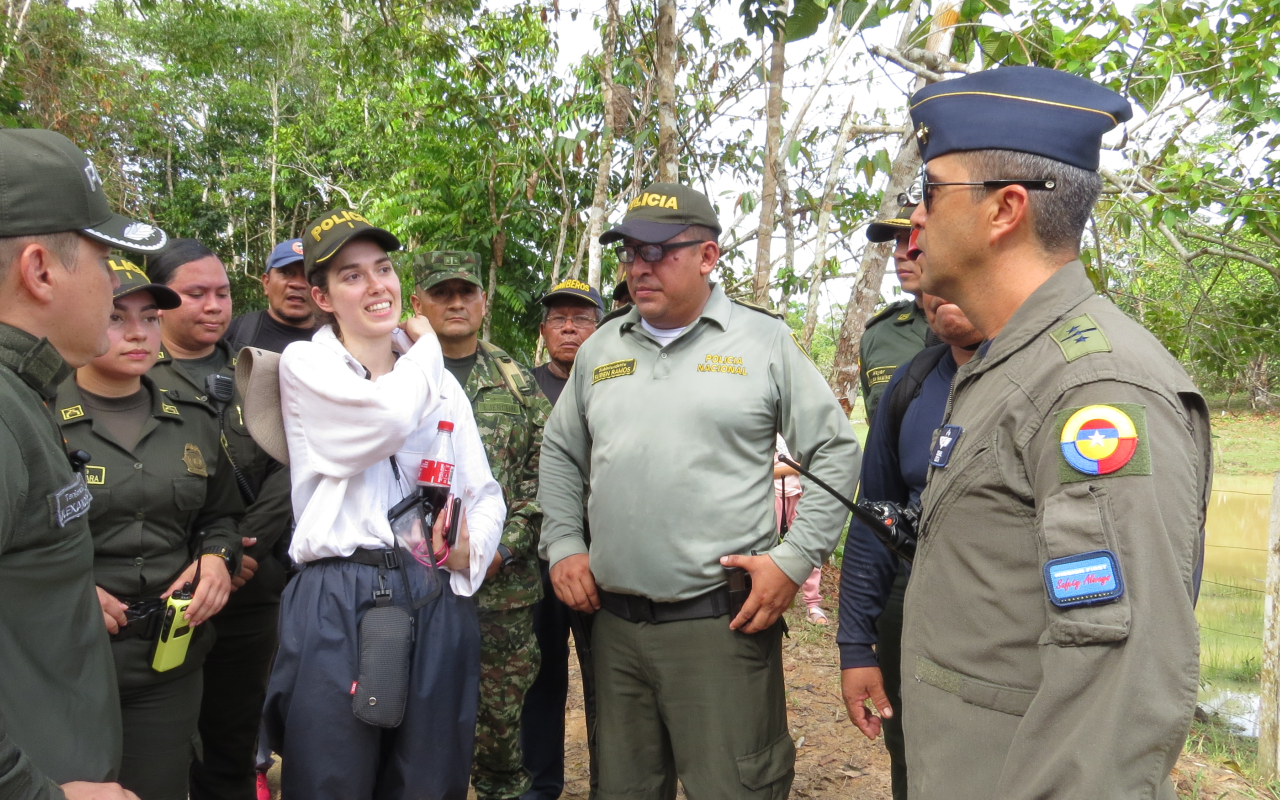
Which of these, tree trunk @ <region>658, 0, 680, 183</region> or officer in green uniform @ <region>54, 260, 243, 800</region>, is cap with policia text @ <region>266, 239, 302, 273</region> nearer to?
officer in green uniform @ <region>54, 260, 243, 800</region>

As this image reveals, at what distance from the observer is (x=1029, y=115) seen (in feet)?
4.59

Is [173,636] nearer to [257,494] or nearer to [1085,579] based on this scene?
[257,494]

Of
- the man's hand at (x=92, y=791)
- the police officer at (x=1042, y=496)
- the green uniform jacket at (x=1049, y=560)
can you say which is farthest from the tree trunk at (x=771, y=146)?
the man's hand at (x=92, y=791)

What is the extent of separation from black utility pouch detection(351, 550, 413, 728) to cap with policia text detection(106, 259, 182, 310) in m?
1.30

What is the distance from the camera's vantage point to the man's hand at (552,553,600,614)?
2.71 metres

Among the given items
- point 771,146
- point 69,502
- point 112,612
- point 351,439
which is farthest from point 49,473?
point 771,146

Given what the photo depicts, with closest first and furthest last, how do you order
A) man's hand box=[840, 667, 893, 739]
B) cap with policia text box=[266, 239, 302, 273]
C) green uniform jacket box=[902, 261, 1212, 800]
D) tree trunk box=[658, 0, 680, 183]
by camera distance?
green uniform jacket box=[902, 261, 1212, 800] → man's hand box=[840, 667, 893, 739] → cap with policia text box=[266, 239, 302, 273] → tree trunk box=[658, 0, 680, 183]

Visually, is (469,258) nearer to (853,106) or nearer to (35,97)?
(853,106)

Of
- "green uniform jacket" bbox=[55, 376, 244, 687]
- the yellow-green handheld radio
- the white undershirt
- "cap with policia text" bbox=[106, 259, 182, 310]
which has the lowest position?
the yellow-green handheld radio

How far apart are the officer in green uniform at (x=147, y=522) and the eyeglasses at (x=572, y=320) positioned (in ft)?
6.47

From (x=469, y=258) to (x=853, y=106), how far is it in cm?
368

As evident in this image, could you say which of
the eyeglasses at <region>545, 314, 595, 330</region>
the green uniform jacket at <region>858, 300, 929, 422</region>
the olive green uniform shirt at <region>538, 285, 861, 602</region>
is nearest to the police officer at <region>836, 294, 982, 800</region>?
the olive green uniform shirt at <region>538, 285, 861, 602</region>

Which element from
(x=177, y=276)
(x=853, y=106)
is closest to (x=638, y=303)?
(x=177, y=276)

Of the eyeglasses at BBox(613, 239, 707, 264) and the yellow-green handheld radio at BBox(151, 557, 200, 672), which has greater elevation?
the eyeglasses at BBox(613, 239, 707, 264)
